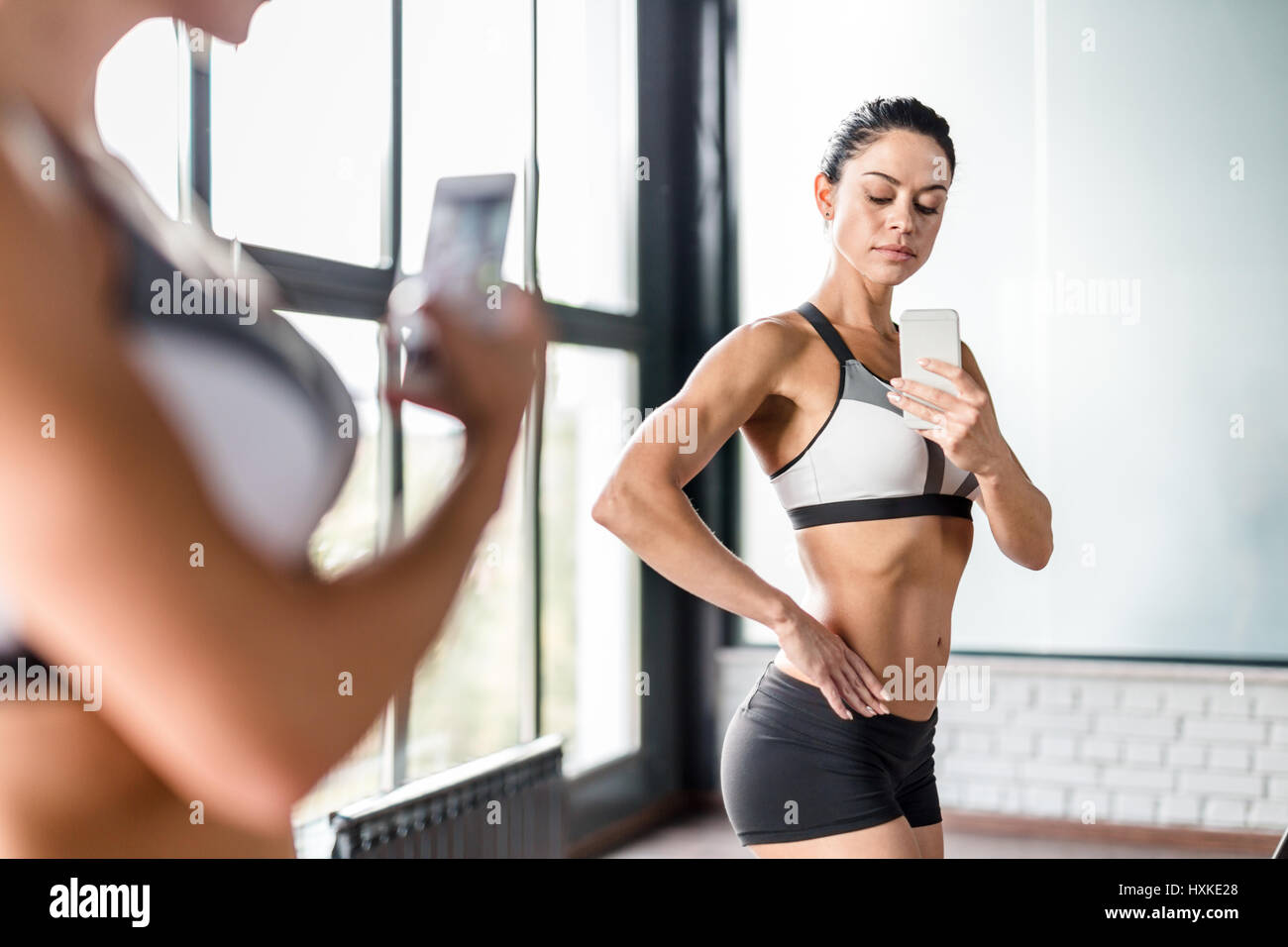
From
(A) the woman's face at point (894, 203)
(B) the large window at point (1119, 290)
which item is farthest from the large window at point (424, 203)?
(B) the large window at point (1119, 290)

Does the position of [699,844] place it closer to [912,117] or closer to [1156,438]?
[1156,438]

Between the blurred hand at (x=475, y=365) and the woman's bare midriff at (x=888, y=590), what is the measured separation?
0.91 m

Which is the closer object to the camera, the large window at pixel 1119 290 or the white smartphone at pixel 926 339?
the white smartphone at pixel 926 339

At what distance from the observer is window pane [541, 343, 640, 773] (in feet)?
11.6

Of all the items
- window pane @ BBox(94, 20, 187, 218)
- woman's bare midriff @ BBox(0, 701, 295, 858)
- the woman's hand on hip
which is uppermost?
window pane @ BBox(94, 20, 187, 218)

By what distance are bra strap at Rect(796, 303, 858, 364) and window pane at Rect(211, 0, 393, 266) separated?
49.5 inches

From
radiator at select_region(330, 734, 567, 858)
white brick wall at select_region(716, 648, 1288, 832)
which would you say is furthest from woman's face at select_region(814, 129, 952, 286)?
white brick wall at select_region(716, 648, 1288, 832)

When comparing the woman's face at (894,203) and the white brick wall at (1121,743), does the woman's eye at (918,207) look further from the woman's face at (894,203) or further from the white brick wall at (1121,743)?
the white brick wall at (1121,743)

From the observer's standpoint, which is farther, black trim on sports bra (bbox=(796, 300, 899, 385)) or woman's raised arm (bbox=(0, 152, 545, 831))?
black trim on sports bra (bbox=(796, 300, 899, 385))

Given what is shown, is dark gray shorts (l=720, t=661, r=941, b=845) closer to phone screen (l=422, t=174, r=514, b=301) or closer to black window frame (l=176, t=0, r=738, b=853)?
phone screen (l=422, t=174, r=514, b=301)

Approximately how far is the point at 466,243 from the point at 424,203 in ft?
2.35

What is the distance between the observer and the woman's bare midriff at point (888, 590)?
133 cm

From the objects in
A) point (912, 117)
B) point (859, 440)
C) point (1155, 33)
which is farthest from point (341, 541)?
point (1155, 33)

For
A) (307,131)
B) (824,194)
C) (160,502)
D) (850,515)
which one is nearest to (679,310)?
(307,131)
